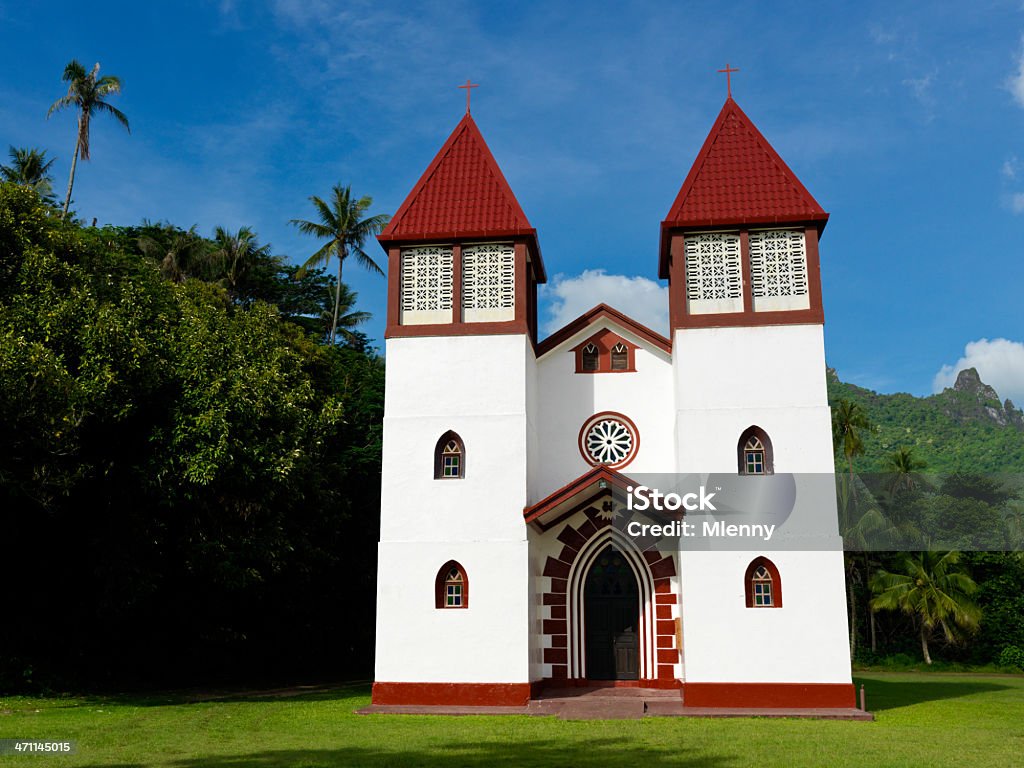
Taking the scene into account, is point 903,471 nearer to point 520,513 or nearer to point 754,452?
point 754,452

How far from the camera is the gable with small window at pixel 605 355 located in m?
17.3

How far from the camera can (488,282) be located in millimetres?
16578

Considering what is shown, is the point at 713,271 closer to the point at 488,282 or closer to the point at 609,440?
the point at 609,440

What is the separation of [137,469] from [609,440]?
8.20 metres

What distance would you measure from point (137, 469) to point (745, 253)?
35.9 ft

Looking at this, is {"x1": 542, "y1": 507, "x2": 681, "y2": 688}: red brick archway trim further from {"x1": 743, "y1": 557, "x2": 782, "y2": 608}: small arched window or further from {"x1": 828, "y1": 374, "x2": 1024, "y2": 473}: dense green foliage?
{"x1": 828, "y1": 374, "x2": 1024, "y2": 473}: dense green foliage

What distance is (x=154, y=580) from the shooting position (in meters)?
17.0

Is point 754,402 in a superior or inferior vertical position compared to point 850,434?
inferior

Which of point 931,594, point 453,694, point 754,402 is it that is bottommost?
point 453,694

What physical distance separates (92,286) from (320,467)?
679 cm

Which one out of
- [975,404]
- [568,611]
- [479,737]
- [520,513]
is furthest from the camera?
[975,404]

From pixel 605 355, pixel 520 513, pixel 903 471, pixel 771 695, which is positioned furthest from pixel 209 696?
pixel 903 471

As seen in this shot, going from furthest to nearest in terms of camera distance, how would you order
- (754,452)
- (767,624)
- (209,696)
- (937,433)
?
(937,433), (209,696), (754,452), (767,624)

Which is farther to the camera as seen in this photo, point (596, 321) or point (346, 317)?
point (346, 317)
